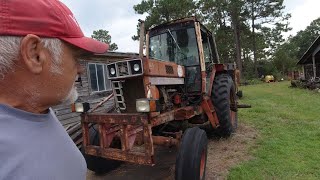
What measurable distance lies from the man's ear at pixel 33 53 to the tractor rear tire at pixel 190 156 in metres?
3.58

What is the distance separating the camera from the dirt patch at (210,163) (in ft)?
18.6

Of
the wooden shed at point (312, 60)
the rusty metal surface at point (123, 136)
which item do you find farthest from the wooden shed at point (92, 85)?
the wooden shed at point (312, 60)

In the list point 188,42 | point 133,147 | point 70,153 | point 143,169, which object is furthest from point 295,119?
point 70,153

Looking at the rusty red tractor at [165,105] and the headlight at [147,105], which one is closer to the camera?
the headlight at [147,105]

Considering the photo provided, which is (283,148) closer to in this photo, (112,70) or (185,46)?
(185,46)

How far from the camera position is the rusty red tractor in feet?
14.5

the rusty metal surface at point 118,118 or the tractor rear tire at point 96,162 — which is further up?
the rusty metal surface at point 118,118

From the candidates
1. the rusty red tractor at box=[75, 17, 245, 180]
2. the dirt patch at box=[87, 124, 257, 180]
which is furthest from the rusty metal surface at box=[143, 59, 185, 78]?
the dirt patch at box=[87, 124, 257, 180]

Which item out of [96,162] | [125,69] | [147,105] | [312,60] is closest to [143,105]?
[147,105]

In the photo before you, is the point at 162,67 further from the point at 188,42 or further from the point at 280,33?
the point at 280,33

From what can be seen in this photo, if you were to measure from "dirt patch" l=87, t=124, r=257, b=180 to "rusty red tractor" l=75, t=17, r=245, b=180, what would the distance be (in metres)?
0.24

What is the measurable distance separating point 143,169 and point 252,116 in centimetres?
572

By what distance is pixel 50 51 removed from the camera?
1097 millimetres

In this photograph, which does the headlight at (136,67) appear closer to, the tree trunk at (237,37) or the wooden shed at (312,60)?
the wooden shed at (312,60)
